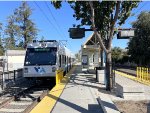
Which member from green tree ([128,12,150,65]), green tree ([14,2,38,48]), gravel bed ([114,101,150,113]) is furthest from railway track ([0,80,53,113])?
green tree ([14,2,38,48])

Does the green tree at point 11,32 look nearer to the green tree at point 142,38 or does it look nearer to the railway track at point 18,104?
the green tree at point 142,38

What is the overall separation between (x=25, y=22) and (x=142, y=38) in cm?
4075

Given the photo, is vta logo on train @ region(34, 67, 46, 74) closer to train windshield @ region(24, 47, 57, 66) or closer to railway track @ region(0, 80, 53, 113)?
train windshield @ region(24, 47, 57, 66)

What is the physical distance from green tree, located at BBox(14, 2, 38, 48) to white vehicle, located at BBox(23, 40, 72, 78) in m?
67.8

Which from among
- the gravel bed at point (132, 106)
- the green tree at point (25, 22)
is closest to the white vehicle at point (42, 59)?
the gravel bed at point (132, 106)

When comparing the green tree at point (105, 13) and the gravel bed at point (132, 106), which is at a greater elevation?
the green tree at point (105, 13)

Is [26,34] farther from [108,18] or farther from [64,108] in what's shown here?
[64,108]

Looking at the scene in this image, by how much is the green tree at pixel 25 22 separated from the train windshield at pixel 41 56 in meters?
68.0

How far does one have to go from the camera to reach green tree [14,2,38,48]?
91.9m

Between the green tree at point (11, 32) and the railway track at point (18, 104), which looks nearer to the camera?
the railway track at point (18, 104)

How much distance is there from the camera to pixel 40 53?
24.8 metres

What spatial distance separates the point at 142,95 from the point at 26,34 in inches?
3190

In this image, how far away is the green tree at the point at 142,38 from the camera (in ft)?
199

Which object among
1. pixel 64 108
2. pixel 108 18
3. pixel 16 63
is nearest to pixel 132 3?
pixel 108 18
